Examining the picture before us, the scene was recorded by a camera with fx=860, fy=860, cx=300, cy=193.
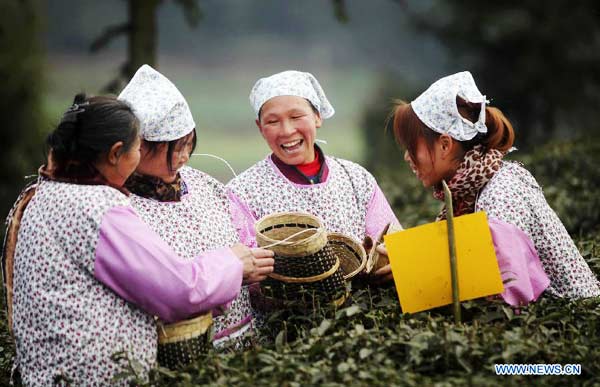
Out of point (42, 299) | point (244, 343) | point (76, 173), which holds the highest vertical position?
point (76, 173)

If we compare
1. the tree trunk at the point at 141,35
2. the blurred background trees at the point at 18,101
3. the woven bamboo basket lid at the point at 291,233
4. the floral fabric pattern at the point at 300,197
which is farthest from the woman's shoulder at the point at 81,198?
the blurred background trees at the point at 18,101

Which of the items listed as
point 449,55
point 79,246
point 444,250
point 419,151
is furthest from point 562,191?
point 449,55

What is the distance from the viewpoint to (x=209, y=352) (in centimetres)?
335

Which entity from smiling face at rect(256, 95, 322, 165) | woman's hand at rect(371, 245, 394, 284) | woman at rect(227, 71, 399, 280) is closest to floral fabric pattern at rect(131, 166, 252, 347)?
woman at rect(227, 71, 399, 280)

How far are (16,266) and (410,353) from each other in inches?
62.4

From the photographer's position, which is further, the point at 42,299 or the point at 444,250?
the point at 444,250

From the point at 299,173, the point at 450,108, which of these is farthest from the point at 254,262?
the point at 450,108

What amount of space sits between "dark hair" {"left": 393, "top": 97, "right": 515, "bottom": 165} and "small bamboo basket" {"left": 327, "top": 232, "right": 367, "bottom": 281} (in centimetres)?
51

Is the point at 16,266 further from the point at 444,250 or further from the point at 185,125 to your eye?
the point at 444,250

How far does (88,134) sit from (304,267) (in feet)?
3.60

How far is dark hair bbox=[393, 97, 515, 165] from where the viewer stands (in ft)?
13.1

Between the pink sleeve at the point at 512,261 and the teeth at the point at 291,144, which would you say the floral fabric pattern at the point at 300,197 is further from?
the pink sleeve at the point at 512,261

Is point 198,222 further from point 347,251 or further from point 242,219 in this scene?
point 347,251

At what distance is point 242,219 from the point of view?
424 cm
